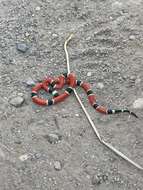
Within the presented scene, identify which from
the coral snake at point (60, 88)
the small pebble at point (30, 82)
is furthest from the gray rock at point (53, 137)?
the small pebble at point (30, 82)

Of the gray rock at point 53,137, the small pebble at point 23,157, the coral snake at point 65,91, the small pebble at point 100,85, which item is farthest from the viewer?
the small pebble at point 100,85

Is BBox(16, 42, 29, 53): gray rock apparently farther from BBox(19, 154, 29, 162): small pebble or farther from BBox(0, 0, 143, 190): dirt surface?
BBox(19, 154, 29, 162): small pebble

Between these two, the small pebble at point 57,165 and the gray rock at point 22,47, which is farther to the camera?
the gray rock at point 22,47

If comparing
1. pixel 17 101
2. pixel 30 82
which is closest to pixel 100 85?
pixel 30 82

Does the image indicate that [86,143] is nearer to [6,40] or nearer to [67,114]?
[67,114]

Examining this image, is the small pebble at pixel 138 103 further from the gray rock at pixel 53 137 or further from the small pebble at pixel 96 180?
the small pebble at pixel 96 180

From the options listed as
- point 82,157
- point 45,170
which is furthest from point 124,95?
point 45,170

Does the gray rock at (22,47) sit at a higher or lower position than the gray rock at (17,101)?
higher
